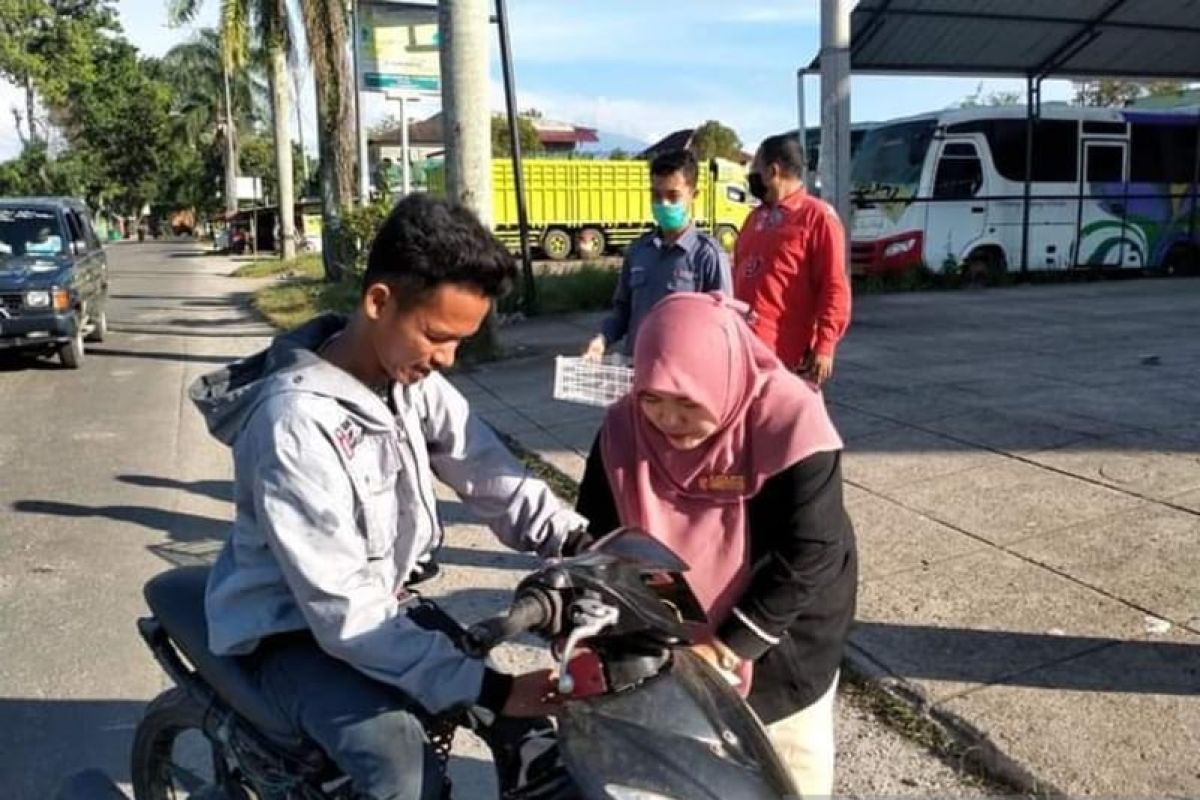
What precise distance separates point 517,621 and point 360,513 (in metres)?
0.44

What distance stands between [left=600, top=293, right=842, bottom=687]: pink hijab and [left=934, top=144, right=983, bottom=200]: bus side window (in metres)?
15.7

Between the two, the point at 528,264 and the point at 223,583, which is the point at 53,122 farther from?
the point at 223,583

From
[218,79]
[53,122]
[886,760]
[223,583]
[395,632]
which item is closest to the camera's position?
[395,632]

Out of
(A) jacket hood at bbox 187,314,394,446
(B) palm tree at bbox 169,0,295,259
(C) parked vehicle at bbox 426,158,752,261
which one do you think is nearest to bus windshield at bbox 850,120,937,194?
(C) parked vehicle at bbox 426,158,752,261

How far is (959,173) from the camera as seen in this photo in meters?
16.9

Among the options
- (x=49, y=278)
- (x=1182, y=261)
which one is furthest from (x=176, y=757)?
(x=1182, y=261)

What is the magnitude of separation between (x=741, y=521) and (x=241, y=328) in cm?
1486

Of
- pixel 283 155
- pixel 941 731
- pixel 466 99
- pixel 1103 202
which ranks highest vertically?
pixel 283 155

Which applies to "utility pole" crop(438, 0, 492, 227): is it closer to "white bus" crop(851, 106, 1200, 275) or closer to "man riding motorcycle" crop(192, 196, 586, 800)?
"white bus" crop(851, 106, 1200, 275)

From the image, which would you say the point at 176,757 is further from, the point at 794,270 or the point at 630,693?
the point at 794,270

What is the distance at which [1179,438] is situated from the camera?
6.57 meters

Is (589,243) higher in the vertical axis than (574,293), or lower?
higher

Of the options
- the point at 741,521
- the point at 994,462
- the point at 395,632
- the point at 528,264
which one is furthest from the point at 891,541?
the point at 528,264

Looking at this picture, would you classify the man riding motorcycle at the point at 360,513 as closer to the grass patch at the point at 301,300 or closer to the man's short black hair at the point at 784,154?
the man's short black hair at the point at 784,154
